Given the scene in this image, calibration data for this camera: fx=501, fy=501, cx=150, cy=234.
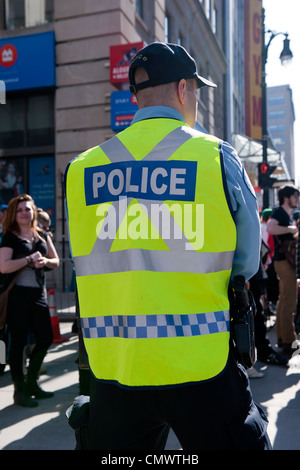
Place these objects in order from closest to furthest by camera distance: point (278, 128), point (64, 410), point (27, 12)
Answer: point (64, 410) < point (27, 12) < point (278, 128)

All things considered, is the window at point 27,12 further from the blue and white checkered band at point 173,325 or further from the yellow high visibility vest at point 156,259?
the blue and white checkered band at point 173,325

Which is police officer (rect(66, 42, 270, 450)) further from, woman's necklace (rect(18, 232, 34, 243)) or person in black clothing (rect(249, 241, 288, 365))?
person in black clothing (rect(249, 241, 288, 365))

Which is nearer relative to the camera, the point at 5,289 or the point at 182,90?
the point at 182,90

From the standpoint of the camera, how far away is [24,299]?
4.91 meters

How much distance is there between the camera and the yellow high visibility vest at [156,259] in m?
1.63

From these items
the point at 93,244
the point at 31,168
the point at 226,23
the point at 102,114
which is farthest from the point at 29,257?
the point at 226,23

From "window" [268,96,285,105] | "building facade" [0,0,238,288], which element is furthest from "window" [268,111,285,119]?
"building facade" [0,0,238,288]

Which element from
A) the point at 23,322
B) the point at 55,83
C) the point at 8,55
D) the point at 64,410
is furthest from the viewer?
the point at 8,55

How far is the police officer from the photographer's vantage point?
1.61 metres

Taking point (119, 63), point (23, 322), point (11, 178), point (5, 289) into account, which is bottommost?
point (23, 322)

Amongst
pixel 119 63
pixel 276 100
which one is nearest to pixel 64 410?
pixel 119 63

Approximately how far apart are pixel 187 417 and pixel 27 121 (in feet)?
43.4

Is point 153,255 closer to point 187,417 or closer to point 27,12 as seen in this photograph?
point 187,417
